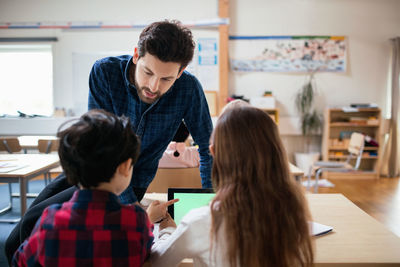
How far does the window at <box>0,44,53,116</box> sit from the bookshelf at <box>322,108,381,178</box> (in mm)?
4805

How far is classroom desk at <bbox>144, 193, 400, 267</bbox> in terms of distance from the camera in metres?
0.95

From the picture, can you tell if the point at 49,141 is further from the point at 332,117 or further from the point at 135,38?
the point at 332,117

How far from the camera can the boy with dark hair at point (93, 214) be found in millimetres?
737

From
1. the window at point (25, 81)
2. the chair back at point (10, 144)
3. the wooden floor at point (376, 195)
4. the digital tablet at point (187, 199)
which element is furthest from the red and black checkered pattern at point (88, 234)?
the window at point (25, 81)

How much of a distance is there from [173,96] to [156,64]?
0.85ft

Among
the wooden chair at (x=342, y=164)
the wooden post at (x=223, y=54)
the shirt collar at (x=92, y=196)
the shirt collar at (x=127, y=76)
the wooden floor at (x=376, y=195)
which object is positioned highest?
the wooden post at (x=223, y=54)

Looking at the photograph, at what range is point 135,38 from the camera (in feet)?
17.1

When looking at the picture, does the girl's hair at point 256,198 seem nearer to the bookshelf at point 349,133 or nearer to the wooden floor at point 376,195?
the wooden floor at point 376,195

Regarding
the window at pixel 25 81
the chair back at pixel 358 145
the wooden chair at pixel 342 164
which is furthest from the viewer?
the window at pixel 25 81

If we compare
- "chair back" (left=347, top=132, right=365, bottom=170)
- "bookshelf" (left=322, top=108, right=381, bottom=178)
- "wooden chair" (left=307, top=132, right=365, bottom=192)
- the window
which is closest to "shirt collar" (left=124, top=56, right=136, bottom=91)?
"wooden chair" (left=307, top=132, right=365, bottom=192)

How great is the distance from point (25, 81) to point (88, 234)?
18.4ft

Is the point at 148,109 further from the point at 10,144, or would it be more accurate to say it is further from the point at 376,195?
the point at 376,195

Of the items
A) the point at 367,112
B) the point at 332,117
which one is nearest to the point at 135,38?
the point at 332,117

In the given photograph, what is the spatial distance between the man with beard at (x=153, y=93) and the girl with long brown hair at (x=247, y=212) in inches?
15.0
